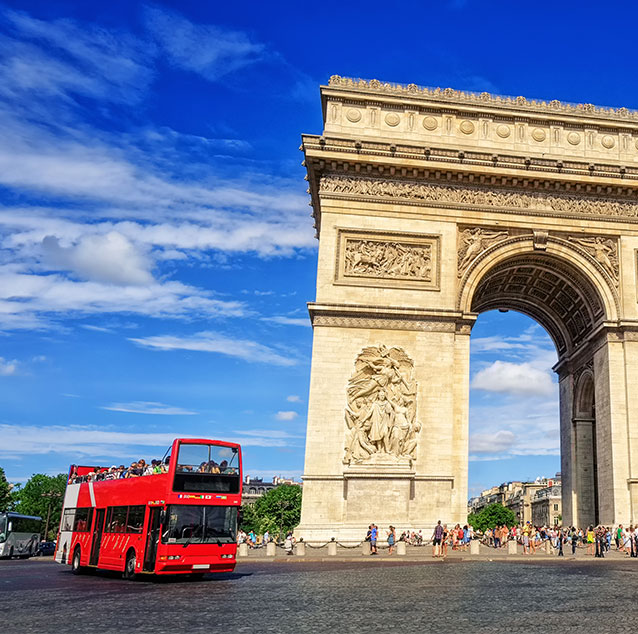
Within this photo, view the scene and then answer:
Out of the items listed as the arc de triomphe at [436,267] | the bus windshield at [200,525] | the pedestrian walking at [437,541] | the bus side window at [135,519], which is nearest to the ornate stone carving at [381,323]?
the arc de triomphe at [436,267]

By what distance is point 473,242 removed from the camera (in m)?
29.6

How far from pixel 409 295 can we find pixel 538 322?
11.7 m

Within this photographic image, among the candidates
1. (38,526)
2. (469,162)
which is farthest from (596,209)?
(38,526)

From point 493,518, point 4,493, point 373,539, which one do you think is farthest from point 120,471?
point 493,518

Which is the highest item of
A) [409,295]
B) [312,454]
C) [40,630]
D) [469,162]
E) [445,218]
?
[469,162]

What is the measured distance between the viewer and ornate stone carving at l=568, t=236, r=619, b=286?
2995cm

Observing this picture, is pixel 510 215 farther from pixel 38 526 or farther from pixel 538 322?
pixel 38 526

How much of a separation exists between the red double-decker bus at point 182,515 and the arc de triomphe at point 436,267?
8404 mm

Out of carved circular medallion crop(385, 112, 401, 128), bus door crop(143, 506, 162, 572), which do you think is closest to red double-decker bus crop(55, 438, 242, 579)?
bus door crop(143, 506, 162, 572)

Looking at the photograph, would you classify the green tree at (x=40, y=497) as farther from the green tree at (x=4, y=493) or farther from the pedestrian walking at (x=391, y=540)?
the pedestrian walking at (x=391, y=540)

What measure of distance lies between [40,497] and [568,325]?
225ft

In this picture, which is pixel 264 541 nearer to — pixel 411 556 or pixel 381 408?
pixel 381 408

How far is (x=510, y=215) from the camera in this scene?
29891mm

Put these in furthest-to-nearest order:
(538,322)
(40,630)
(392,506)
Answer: (538,322), (392,506), (40,630)
